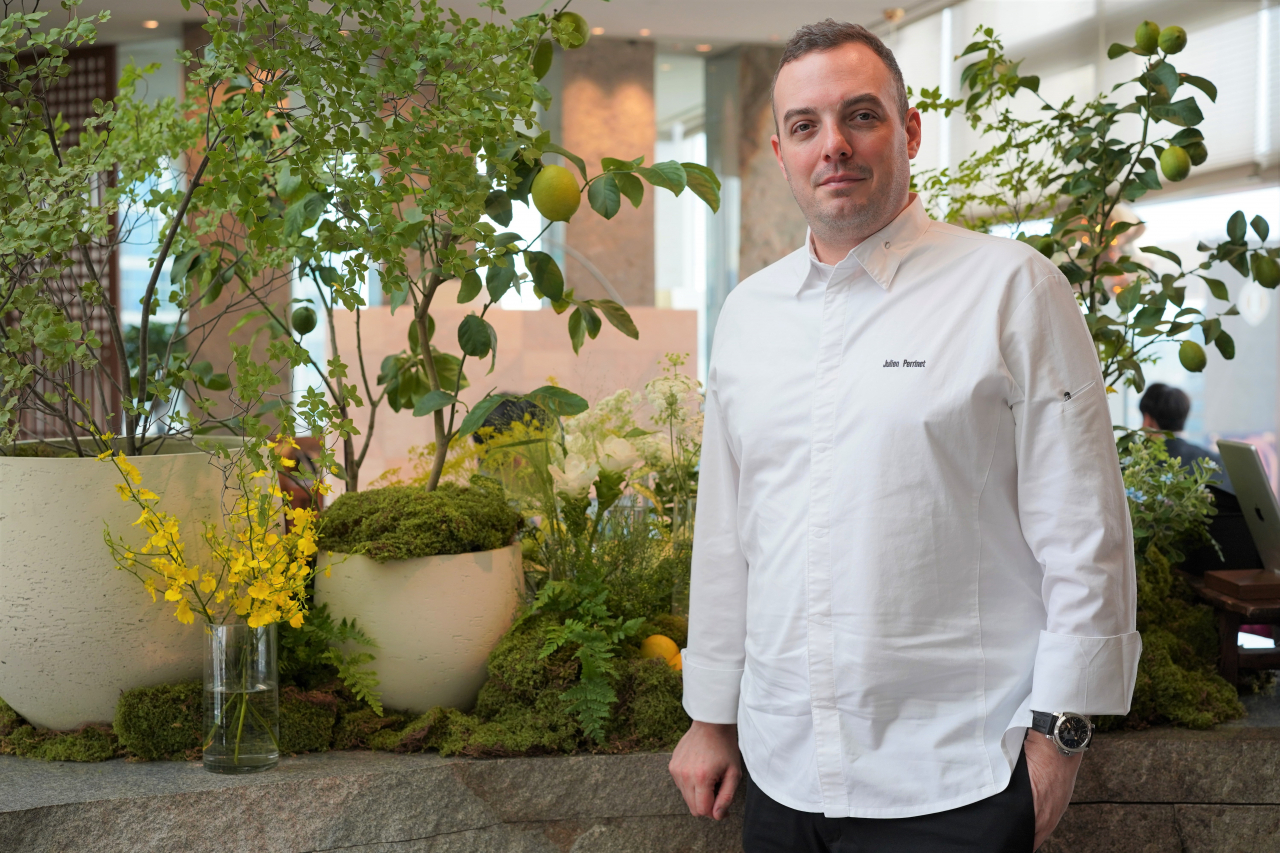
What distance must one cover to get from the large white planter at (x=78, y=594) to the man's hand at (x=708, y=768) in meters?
0.76

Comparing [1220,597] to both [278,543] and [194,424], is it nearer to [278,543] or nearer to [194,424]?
[278,543]

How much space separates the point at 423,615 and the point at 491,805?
29cm

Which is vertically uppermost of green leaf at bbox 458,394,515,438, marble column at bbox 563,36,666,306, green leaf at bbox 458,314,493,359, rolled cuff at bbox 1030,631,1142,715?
marble column at bbox 563,36,666,306

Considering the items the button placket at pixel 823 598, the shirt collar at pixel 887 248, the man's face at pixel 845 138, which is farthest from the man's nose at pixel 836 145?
the button placket at pixel 823 598

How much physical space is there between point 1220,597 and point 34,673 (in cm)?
189

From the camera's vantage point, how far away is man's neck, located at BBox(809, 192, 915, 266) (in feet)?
4.24

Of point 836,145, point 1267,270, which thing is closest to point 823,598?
point 836,145

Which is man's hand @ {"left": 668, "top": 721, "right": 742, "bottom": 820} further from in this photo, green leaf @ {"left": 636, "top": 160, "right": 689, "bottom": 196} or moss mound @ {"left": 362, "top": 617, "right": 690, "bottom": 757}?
green leaf @ {"left": 636, "top": 160, "right": 689, "bottom": 196}

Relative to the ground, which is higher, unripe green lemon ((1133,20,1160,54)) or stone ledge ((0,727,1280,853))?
unripe green lemon ((1133,20,1160,54))

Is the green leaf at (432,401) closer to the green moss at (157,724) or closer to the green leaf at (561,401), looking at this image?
the green leaf at (561,401)

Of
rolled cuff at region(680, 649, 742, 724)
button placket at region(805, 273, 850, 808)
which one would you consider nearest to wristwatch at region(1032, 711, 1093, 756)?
button placket at region(805, 273, 850, 808)

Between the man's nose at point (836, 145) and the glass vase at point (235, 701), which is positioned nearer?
the man's nose at point (836, 145)

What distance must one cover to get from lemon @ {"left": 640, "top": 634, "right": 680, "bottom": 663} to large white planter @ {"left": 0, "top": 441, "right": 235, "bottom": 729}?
693 millimetres

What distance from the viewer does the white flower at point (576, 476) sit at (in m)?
1.83
